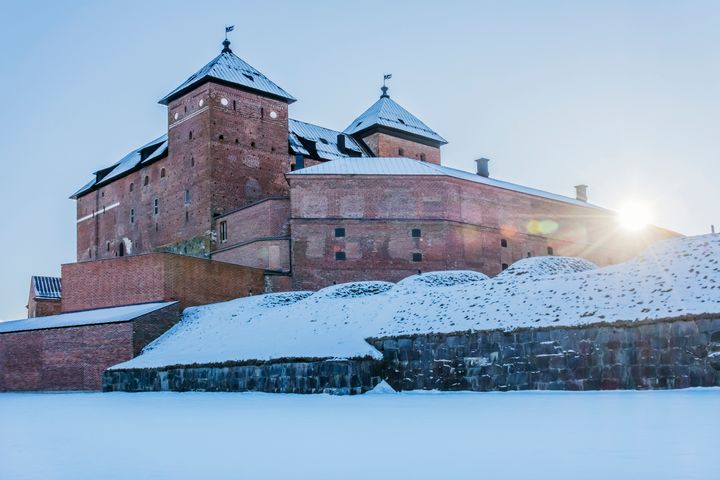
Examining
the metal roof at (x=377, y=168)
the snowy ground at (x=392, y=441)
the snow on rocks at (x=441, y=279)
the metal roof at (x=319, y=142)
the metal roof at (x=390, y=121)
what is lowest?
the snowy ground at (x=392, y=441)

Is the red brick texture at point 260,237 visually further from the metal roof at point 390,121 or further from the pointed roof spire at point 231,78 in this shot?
the metal roof at point 390,121

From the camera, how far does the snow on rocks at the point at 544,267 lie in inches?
887

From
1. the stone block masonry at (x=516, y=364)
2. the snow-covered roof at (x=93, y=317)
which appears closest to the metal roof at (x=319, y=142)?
the snow-covered roof at (x=93, y=317)

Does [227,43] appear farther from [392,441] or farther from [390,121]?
[392,441]

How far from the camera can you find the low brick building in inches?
1075

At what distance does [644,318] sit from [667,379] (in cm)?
122

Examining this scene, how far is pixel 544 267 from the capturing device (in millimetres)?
23031

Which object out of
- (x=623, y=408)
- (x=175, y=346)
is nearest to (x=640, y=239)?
(x=175, y=346)

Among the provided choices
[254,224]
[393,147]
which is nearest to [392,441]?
[254,224]

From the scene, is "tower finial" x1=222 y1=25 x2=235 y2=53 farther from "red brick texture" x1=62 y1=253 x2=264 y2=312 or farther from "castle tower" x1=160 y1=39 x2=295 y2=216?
"red brick texture" x1=62 y1=253 x2=264 y2=312

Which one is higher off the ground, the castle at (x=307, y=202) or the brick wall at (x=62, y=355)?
the castle at (x=307, y=202)

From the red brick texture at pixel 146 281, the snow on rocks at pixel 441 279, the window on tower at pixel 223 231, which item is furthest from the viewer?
the window on tower at pixel 223 231

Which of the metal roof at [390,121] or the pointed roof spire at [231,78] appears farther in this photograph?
the metal roof at [390,121]

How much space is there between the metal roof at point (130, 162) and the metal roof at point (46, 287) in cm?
844
